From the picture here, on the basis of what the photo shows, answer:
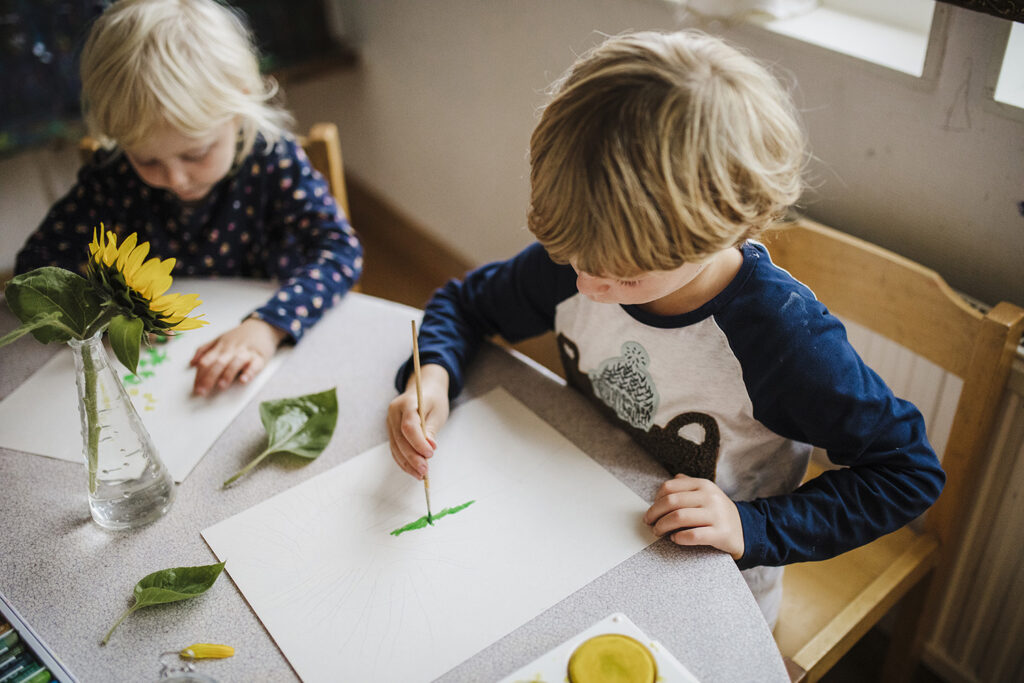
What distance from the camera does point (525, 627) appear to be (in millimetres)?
664

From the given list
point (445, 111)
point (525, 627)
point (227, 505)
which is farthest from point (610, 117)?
point (445, 111)

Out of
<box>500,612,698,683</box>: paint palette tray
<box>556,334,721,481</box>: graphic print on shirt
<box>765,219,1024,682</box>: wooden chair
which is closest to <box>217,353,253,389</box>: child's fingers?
<box>556,334,721,481</box>: graphic print on shirt

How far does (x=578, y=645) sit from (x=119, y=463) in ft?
1.52

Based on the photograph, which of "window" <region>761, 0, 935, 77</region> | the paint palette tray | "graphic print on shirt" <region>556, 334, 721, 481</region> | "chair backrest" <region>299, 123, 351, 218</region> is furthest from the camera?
"chair backrest" <region>299, 123, 351, 218</region>

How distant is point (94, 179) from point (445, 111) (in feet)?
2.91

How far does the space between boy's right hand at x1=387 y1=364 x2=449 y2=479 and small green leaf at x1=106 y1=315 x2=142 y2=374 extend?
271mm

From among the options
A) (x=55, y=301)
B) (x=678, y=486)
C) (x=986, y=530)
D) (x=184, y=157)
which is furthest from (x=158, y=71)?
(x=986, y=530)

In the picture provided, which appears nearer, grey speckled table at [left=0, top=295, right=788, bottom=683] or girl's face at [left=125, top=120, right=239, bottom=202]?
grey speckled table at [left=0, top=295, right=788, bottom=683]

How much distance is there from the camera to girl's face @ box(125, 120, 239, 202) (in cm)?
111

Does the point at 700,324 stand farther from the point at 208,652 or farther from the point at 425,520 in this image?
the point at 208,652

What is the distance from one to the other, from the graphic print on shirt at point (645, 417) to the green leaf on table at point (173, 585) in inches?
17.4

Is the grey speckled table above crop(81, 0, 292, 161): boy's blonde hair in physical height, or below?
below

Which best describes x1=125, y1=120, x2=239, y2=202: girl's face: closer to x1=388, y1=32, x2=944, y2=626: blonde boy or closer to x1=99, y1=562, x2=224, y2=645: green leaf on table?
x1=388, y1=32, x2=944, y2=626: blonde boy

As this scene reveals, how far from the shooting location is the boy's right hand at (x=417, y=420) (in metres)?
0.80
